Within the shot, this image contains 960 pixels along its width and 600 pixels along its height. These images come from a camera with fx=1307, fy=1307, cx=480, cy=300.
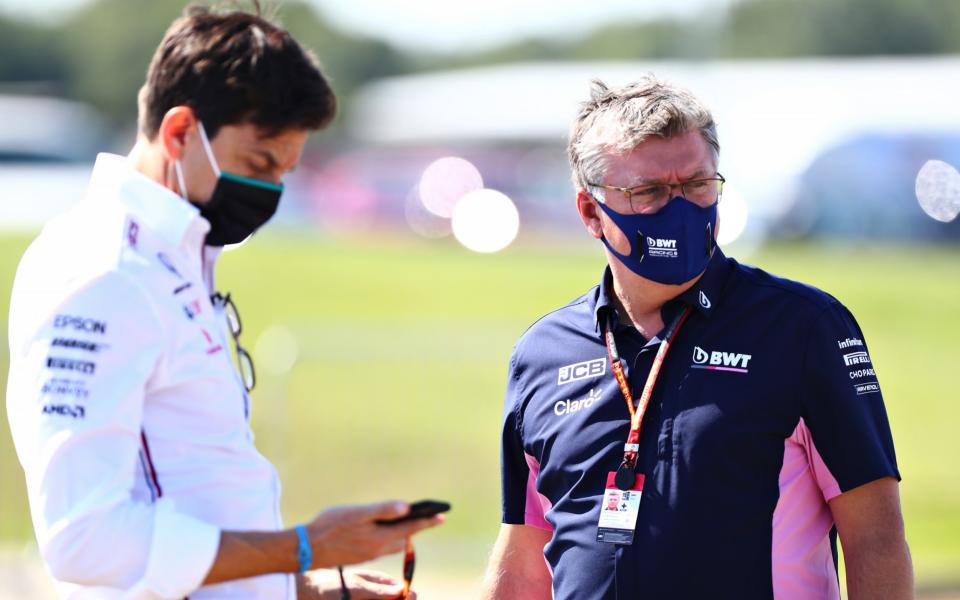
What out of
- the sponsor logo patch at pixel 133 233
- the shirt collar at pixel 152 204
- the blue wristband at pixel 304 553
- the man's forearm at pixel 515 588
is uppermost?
the shirt collar at pixel 152 204

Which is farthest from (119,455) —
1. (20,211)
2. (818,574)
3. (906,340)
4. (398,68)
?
(398,68)

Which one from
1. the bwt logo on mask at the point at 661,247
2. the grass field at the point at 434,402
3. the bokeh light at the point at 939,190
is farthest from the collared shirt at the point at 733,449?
the grass field at the point at 434,402

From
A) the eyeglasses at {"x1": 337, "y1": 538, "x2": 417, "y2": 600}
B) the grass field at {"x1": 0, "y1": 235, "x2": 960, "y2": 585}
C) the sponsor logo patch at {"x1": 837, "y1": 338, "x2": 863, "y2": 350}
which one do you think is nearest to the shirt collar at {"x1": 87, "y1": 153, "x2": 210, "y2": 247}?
the eyeglasses at {"x1": 337, "y1": 538, "x2": 417, "y2": 600}

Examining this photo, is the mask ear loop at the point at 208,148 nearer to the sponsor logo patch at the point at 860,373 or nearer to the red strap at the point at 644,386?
the red strap at the point at 644,386

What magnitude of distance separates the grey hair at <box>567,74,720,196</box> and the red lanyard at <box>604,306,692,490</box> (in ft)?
1.61

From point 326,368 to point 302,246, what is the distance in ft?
81.4

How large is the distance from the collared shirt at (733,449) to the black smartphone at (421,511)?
0.69 meters

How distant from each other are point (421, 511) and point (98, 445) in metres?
0.72

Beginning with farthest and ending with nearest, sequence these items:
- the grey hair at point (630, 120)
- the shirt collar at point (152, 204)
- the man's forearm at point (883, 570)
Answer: the grey hair at point (630, 120), the man's forearm at point (883, 570), the shirt collar at point (152, 204)

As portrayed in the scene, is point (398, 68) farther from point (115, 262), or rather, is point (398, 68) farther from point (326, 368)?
point (115, 262)

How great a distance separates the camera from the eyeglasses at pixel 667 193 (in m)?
3.62

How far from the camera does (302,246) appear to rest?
38594 millimetres

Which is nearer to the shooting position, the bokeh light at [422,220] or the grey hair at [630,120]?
the grey hair at [630,120]

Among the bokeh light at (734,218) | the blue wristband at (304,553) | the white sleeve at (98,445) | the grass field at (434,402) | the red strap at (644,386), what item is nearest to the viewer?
the white sleeve at (98,445)
